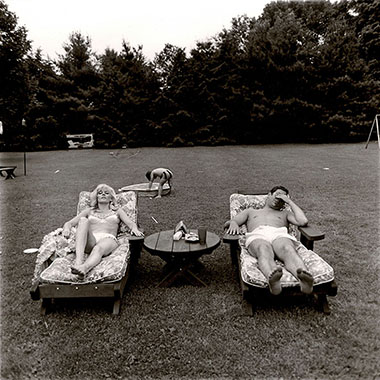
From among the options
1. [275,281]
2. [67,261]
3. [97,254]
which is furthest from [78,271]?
[275,281]

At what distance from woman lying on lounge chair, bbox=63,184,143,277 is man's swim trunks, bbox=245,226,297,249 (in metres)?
1.41

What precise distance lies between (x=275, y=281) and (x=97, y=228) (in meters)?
2.58

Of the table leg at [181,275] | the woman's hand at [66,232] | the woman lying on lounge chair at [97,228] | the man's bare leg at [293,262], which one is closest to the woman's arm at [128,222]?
the woman lying on lounge chair at [97,228]

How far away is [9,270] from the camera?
557cm

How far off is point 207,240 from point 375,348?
2.24m

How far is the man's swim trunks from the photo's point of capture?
4.79 metres

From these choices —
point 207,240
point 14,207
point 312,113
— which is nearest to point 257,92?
point 312,113

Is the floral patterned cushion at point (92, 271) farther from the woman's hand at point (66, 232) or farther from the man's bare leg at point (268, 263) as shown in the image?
the man's bare leg at point (268, 263)

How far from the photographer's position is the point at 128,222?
17.4ft

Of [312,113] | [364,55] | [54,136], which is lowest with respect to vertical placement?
[54,136]

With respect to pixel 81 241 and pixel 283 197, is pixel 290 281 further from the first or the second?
pixel 81 241

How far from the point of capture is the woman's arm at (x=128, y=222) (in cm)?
508

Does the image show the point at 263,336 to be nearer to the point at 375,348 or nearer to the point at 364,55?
the point at 375,348

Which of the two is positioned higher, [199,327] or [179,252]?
[179,252]
